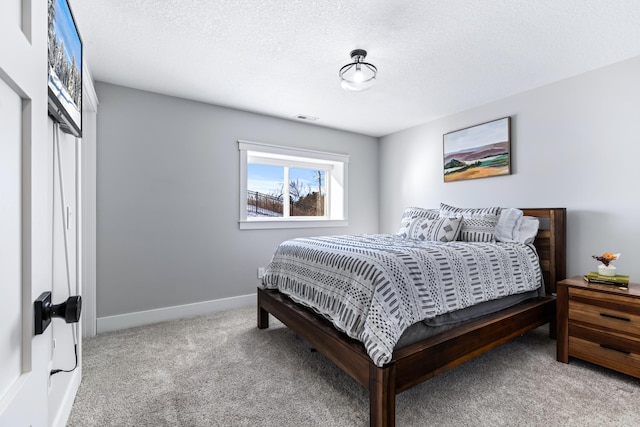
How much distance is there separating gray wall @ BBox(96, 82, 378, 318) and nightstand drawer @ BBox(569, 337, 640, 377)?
2.84m

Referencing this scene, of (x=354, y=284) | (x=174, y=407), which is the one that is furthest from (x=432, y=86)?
(x=174, y=407)

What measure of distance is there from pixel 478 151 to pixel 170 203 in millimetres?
3318

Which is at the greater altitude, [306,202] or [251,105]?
[251,105]

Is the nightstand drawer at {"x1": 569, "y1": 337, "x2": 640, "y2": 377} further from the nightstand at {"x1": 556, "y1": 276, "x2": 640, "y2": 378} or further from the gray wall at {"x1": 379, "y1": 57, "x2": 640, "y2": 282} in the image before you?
the gray wall at {"x1": 379, "y1": 57, "x2": 640, "y2": 282}

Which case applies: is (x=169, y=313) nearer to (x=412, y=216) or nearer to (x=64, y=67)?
Answer: (x=64, y=67)

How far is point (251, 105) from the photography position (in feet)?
10.7

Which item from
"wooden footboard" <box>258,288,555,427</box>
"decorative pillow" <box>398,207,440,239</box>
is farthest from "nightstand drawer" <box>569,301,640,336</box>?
"decorative pillow" <box>398,207,440,239</box>

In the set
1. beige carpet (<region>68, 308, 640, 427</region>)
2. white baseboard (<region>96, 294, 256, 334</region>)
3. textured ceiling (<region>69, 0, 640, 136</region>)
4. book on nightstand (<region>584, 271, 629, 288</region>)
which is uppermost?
textured ceiling (<region>69, 0, 640, 136</region>)

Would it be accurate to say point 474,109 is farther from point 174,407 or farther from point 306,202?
point 174,407

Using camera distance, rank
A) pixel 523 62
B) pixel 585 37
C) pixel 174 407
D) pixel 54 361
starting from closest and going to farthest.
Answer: pixel 54 361
pixel 174 407
pixel 585 37
pixel 523 62

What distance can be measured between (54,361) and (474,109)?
402 centimetres

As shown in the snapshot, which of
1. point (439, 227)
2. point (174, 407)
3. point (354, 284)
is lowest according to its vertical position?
point (174, 407)

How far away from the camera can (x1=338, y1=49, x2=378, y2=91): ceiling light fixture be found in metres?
2.23

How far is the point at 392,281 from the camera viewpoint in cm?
156
